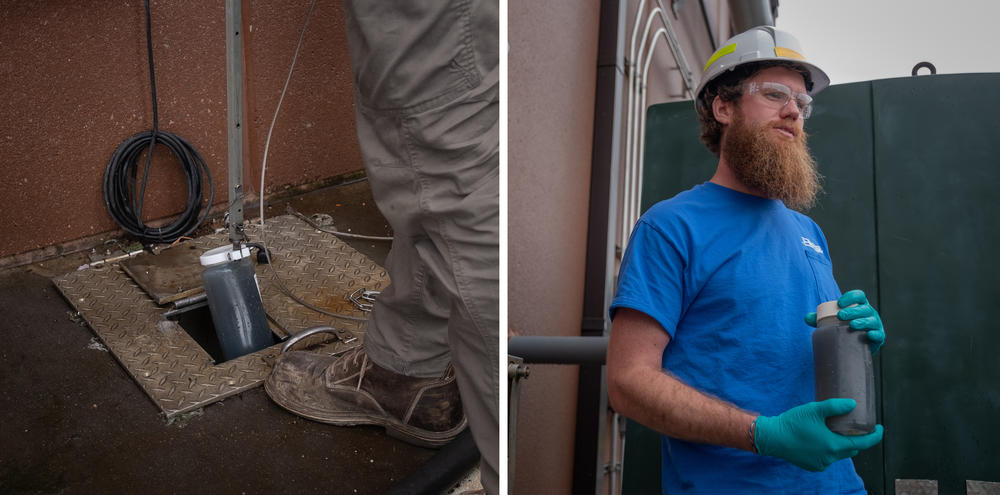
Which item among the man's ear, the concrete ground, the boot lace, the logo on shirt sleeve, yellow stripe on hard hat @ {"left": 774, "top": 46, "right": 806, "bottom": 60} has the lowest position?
the concrete ground

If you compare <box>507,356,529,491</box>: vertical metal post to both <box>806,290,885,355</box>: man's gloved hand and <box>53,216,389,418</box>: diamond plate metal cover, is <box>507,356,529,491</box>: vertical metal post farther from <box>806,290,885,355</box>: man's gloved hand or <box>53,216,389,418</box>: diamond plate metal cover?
<box>53,216,389,418</box>: diamond plate metal cover

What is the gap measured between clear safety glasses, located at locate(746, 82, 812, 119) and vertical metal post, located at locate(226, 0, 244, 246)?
108 cm

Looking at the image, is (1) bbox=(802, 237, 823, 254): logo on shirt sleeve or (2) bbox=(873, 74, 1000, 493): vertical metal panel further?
(2) bbox=(873, 74, 1000, 493): vertical metal panel

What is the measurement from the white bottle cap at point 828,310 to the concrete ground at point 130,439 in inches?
37.2

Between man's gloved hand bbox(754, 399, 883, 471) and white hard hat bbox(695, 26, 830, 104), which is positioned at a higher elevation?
white hard hat bbox(695, 26, 830, 104)

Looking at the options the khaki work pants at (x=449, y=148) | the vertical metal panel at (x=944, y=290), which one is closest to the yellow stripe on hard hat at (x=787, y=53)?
the khaki work pants at (x=449, y=148)

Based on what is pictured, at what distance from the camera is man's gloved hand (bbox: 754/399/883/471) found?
2.24 feet

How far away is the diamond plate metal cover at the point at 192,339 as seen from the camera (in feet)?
5.53

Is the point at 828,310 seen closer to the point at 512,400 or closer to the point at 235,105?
the point at 512,400

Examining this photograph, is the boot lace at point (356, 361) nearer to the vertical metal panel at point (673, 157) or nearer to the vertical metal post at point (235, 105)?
the vertical metal post at point (235, 105)

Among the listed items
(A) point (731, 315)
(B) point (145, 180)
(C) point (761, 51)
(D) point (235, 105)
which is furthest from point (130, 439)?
(C) point (761, 51)

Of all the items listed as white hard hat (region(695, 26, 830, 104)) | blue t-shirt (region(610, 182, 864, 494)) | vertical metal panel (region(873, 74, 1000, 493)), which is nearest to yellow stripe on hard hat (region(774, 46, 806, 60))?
white hard hat (region(695, 26, 830, 104))

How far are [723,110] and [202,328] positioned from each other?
4.93 feet

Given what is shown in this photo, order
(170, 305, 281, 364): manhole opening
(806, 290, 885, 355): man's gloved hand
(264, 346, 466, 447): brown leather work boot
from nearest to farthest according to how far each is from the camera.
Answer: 1. (806, 290, 885, 355): man's gloved hand
2. (264, 346, 466, 447): brown leather work boot
3. (170, 305, 281, 364): manhole opening
